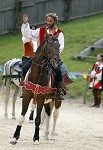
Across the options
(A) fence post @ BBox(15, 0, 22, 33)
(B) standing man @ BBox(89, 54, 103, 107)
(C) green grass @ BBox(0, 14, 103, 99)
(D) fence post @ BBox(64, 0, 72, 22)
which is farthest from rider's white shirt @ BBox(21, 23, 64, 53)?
(D) fence post @ BBox(64, 0, 72, 22)

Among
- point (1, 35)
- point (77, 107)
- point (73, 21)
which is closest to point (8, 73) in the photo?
point (77, 107)

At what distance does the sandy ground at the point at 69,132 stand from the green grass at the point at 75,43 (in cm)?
259

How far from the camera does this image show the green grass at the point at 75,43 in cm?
2427

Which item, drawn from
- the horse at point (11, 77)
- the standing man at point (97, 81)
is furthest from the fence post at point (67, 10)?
the horse at point (11, 77)

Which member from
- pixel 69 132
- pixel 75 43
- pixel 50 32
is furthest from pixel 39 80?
pixel 75 43

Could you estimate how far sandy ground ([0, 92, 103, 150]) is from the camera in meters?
12.8

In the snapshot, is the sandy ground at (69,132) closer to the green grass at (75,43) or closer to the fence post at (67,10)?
the green grass at (75,43)

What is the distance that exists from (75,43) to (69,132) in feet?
48.8

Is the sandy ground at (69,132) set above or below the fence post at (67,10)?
below

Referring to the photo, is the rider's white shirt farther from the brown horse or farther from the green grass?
the green grass

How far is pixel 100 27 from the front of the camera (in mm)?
32344

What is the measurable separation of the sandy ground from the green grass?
259 cm

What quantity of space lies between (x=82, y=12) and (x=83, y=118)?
53.9 ft

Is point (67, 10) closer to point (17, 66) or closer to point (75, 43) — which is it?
point (75, 43)
